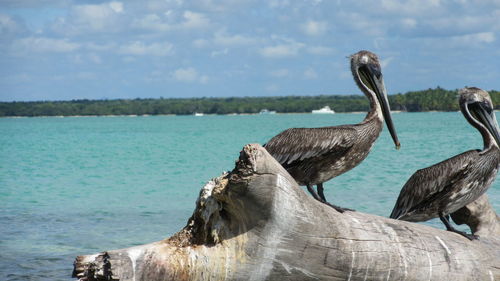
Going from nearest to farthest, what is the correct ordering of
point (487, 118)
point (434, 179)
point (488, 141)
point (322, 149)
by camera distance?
point (322, 149) < point (434, 179) < point (488, 141) < point (487, 118)

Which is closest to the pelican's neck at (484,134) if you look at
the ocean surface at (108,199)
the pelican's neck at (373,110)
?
the pelican's neck at (373,110)

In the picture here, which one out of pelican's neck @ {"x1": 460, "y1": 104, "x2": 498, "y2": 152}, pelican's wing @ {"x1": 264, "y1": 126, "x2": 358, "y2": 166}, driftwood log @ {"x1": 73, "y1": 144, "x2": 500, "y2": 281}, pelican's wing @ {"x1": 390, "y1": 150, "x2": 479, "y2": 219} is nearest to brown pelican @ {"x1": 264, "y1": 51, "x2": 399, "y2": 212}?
pelican's wing @ {"x1": 264, "y1": 126, "x2": 358, "y2": 166}

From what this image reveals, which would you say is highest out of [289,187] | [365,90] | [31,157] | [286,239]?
[365,90]

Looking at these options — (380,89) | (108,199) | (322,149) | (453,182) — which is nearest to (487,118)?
(453,182)

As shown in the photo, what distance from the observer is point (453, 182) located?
519 centimetres

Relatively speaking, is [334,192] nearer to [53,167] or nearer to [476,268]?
[476,268]

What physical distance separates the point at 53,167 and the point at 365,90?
2244cm

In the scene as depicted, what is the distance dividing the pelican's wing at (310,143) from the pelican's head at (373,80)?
556mm

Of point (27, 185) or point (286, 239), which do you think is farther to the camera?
point (27, 185)

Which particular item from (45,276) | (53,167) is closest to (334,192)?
(45,276)

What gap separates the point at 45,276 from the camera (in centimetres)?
776

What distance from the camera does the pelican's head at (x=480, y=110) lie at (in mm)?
5504

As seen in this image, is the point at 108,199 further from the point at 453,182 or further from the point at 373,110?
the point at 453,182

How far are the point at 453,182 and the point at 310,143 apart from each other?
3.42ft
